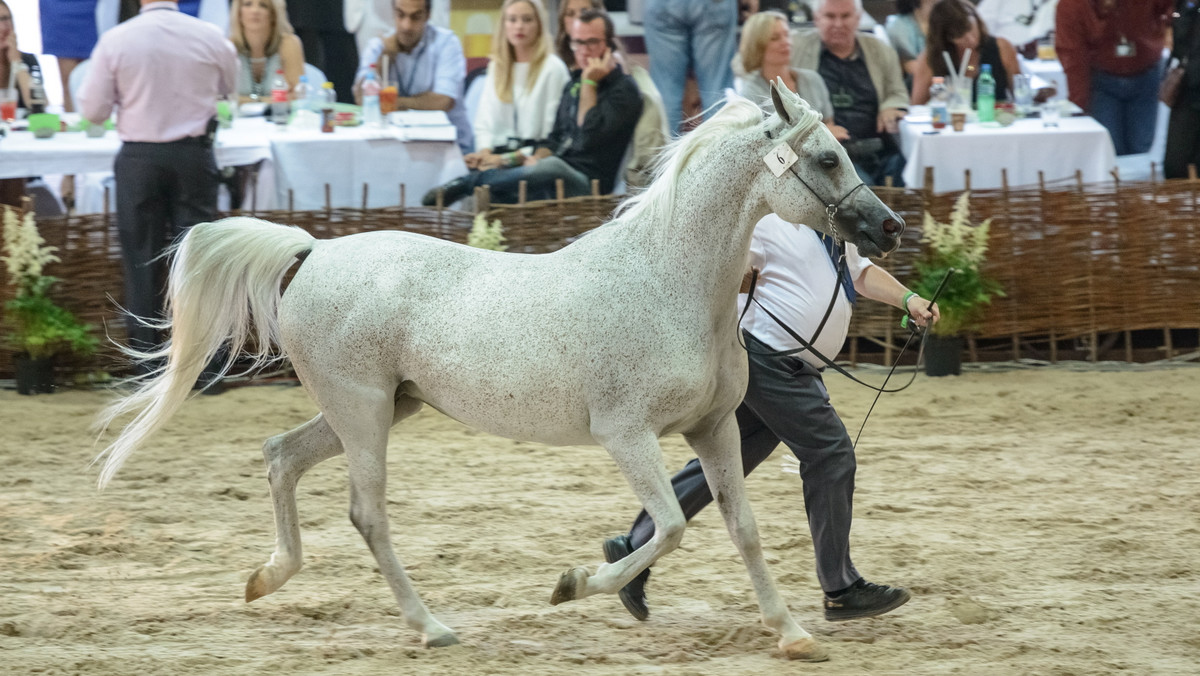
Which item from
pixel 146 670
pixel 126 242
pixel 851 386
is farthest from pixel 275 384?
pixel 146 670

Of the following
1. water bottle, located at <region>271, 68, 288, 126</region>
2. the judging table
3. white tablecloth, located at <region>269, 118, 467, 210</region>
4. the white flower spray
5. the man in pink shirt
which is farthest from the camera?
water bottle, located at <region>271, 68, 288, 126</region>

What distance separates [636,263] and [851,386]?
4.17 metres

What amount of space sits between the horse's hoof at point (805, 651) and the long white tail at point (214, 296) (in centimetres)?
185

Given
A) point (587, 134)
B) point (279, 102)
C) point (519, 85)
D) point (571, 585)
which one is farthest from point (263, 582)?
point (519, 85)

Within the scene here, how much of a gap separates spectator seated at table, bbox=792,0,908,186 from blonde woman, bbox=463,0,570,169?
1.66 m

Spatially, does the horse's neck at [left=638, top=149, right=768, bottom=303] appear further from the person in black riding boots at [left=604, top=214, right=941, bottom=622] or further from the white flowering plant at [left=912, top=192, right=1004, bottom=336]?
the white flowering plant at [left=912, top=192, right=1004, bottom=336]

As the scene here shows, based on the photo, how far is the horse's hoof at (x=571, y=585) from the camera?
376 centimetres

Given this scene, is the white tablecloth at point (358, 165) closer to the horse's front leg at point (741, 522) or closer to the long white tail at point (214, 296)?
the long white tail at point (214, 296)

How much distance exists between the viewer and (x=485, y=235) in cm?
745

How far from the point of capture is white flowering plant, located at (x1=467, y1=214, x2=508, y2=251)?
7438 millimetres

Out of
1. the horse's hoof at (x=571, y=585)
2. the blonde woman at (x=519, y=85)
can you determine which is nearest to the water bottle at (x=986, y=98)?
the blonde woman at (x=519, y=85)

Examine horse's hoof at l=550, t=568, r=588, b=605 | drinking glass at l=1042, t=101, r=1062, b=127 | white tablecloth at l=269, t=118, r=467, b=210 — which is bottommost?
horse's hoof at l=550, t=568, r=588, b=605

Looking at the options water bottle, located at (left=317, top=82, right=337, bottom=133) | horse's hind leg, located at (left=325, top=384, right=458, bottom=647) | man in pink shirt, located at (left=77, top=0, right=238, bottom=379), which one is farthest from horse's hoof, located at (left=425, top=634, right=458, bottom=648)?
water bottle, located at (left=317, top=82, right=337, bottom=133)

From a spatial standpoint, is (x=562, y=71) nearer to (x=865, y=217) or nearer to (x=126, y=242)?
(x=126, y=242)
